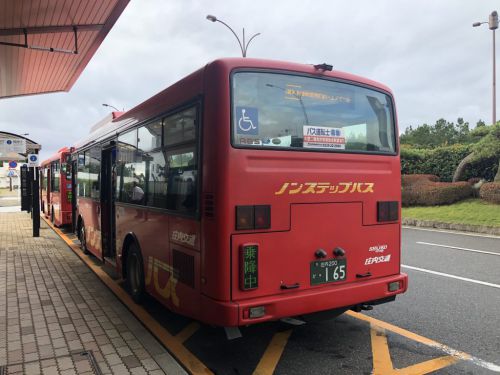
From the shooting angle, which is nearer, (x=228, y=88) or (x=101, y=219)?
(x=228, y=88)

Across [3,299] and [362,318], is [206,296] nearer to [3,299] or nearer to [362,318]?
[362,318]

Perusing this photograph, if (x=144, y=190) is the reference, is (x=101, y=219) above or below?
below

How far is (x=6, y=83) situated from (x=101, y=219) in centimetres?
902

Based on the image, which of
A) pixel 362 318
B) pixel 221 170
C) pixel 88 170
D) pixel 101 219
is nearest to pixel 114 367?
pixel 221 170

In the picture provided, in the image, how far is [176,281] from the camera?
174 inches

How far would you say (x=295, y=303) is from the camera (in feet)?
12.6

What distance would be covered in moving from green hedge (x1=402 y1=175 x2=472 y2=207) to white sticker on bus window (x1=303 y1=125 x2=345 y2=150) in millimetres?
15941

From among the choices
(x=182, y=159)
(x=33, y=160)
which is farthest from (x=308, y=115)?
(x=33, y=160)

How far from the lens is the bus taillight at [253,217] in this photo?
3650mm

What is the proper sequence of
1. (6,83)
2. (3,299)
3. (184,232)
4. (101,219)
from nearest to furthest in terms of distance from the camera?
(184,232)
(3,299)
(101,219)
(6,83)

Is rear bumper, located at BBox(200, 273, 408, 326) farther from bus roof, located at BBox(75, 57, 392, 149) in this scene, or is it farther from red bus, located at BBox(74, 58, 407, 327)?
bus roof, located at BBox(75, 57, 392, 149)

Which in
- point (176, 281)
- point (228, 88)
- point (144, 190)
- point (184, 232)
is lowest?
point (176, 281)

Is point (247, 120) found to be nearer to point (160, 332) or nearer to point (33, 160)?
point (160, 332)

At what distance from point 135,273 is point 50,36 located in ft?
21.5
